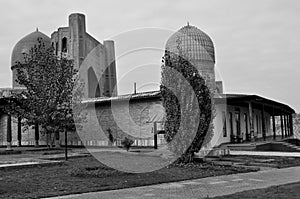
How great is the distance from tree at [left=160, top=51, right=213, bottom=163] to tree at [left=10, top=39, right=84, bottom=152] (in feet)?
35.2

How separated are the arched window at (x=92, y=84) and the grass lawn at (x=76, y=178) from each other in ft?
95.4

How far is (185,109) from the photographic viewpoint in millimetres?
16234

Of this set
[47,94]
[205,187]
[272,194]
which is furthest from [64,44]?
[272,194]

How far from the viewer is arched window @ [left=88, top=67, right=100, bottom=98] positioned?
43781mm

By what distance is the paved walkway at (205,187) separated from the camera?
9.48m

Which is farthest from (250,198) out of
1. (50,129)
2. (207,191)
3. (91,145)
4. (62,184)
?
(91,145)

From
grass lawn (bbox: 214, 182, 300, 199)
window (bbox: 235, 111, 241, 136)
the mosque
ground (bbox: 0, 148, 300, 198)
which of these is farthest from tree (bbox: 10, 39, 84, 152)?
grass lawn (bbox: 214, 182, 300, 199)

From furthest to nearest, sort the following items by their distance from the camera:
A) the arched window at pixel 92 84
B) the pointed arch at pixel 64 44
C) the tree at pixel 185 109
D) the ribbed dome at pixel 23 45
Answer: the pointed arch at pixel 64 44
the arched window at pixel 92 84
the ribbed dome at pixel 23 45
the tree at pixel 185 109

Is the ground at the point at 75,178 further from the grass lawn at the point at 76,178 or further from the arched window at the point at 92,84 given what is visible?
the arched window at the point at 92,84

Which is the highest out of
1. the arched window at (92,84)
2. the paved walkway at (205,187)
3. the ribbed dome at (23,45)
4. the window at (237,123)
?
the ribbed dome at (23,45)

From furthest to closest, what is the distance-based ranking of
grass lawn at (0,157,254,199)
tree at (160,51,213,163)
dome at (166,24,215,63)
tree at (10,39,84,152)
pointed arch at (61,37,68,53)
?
pointed arch at (61,37,68,53), dome at (166,24,215,63), tree at (10,39,84,152), tree at (160,51,213,163), grass lawn at (0,157,254,199)

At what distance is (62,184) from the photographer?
434 inches

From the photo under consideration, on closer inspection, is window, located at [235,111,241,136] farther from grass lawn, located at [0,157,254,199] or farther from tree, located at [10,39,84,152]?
grass lawn, located at [0,157,254,199]

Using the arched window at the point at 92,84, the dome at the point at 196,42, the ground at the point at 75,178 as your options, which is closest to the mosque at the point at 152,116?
the dome at the point at 196,42
